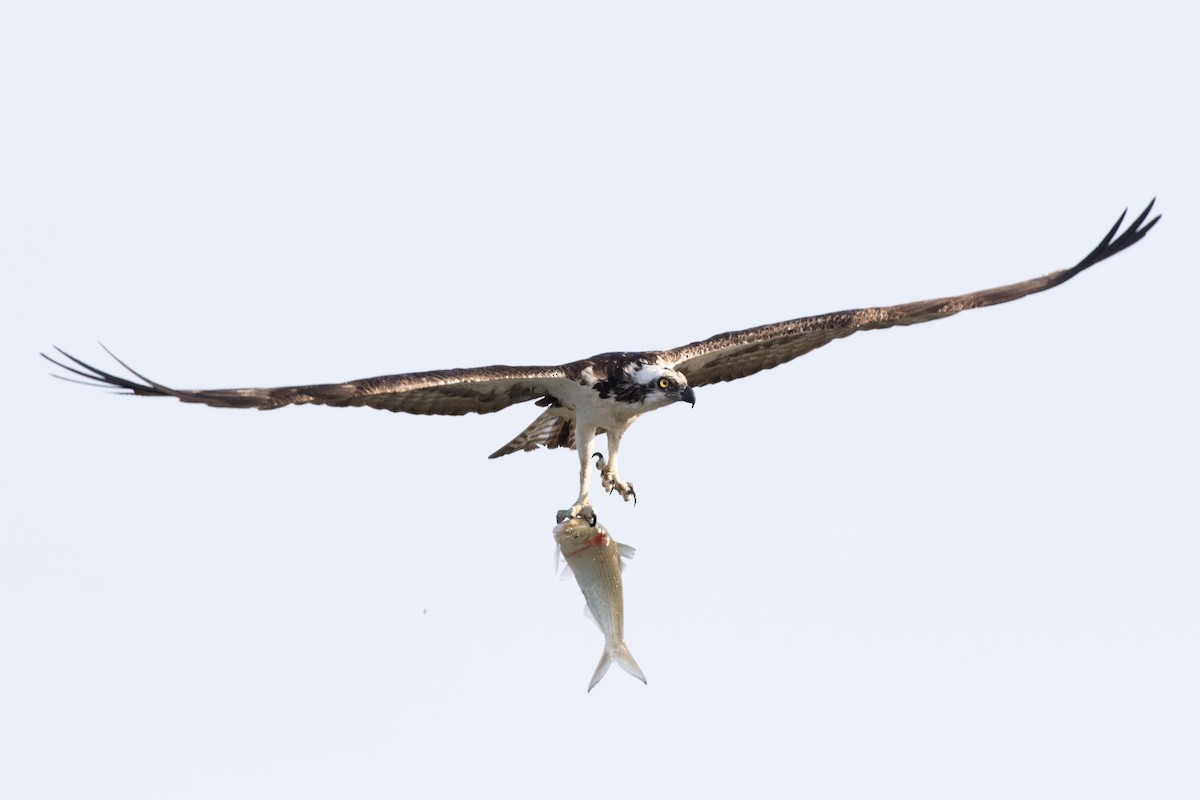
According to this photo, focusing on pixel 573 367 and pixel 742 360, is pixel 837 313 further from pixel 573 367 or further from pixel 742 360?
pixel 573 367

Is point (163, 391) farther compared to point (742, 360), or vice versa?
point (742, 360)

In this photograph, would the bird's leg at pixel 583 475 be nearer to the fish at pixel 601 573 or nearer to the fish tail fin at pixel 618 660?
the fish at pixel 601 573

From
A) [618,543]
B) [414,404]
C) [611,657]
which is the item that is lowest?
[611,657]

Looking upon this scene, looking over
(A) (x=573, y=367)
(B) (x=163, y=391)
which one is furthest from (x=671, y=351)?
(B) (x=163, y=391)

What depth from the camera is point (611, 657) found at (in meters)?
24.3

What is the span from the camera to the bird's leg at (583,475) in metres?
26.1

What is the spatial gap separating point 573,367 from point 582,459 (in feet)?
3.58

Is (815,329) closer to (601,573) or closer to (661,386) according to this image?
(661,386)

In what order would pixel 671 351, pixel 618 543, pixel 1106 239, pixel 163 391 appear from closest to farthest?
pixel 163 391 → pixel 618 543 → pixel 671 351 → pixel 1106 239

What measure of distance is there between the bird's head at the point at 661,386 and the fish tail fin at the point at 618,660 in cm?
332

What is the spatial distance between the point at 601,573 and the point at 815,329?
4.84 meters

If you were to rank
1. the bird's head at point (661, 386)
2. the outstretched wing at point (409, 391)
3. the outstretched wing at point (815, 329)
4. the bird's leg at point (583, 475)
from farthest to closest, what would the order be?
1. the outstretched wing at point (815, 329)
2. the bird's head at point (661, 386)
3. the bird's leg at point (583, 475)
4. the outstretched wing at point (409, 391)

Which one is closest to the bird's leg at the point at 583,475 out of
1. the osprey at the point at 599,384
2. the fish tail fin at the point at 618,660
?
the osprey at the point at 599,384

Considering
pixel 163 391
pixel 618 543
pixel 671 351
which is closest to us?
pixel 163 391
